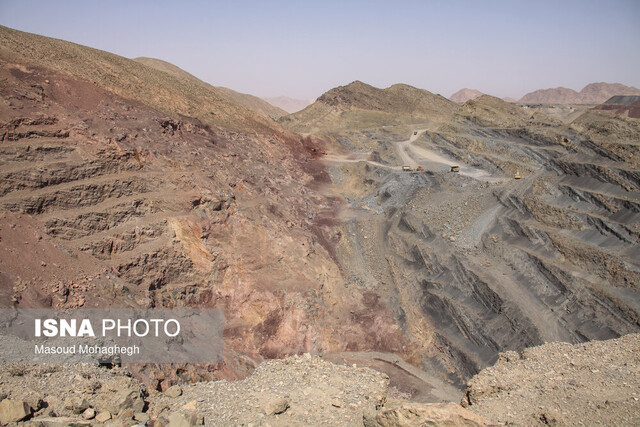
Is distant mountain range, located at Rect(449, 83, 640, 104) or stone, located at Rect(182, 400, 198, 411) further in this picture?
distant mountain range, located at Rect(449, 83, 640, 104)

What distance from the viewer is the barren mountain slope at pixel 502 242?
21281 mm

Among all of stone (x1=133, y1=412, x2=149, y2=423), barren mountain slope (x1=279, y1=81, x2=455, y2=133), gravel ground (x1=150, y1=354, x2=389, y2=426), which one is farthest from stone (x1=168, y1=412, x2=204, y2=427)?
barren mountain slope (x1=279, y1=81, x2=455, y2=133)

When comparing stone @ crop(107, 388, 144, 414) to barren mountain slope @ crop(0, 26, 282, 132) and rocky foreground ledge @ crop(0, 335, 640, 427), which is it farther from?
barren mountain slope @ crop(0, 26, 282, 132)

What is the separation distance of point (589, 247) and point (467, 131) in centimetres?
2681

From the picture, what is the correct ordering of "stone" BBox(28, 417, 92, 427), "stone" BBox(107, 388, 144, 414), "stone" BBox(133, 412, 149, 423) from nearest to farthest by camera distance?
"stone" BBox(28, 417, 92, 427)
"stone" BBox(133, 412, 149, 423)
"stone" BBox(107, 388, 144, 414)

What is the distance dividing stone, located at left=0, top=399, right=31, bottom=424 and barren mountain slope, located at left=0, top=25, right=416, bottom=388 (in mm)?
5938

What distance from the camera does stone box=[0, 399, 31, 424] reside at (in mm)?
8645

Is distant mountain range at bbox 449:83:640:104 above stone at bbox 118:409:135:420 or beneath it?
above

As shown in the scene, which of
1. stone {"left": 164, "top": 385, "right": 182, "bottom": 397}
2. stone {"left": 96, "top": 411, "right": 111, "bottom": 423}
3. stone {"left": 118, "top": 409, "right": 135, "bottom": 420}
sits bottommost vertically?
stone {"left": 164, "top": 385, "right": 182, "bottom": 397}

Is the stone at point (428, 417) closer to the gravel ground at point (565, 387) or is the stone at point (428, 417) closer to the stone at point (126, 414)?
the gravel ground at point (565, 387)

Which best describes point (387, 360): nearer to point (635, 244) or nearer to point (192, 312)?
point (192, 312)

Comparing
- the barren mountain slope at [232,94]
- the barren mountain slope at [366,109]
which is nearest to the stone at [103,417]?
the barren mountain slope at [366,109]

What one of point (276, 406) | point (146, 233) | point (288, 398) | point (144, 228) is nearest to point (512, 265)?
point (288, 398)

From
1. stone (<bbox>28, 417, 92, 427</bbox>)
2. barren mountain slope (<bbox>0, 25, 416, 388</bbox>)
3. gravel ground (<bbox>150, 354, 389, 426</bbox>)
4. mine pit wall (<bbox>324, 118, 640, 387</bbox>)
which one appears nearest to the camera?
stone (<bbox>28, 417, 92, 427</bbox>)
